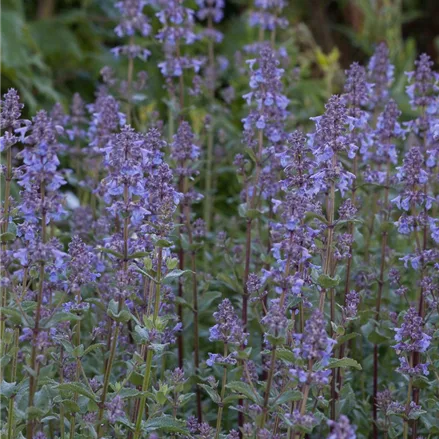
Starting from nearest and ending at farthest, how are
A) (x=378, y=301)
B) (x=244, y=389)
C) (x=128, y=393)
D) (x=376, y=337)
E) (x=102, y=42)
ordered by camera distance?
(x=244, y=389), (x=128, y=393), (x=376, y=337), (x=378, y=301), (x=102, y=42)

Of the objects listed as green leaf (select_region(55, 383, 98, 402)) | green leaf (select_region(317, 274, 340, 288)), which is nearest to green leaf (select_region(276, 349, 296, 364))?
green leaf (select_region(317, 274, 340, 288))

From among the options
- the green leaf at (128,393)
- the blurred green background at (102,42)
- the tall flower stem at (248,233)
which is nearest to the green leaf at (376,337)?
the tall flower stem at (248,233)

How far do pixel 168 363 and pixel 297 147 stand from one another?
4.66 ft

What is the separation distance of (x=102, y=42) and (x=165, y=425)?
6247mm

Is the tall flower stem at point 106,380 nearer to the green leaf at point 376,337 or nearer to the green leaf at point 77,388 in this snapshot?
the green leaf at point 77,388

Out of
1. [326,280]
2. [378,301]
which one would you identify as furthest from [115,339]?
[378,301]

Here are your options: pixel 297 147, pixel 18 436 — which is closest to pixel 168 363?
pixel 18 436

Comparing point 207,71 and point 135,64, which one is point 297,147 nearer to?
point 207,71

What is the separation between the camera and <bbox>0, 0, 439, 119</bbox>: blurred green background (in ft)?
19.7

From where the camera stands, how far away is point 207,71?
458 cm

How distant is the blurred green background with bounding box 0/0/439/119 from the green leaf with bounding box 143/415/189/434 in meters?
3.28

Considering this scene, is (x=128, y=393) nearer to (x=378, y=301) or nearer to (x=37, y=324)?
(x=37, y=324)

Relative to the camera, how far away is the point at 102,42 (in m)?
8.06

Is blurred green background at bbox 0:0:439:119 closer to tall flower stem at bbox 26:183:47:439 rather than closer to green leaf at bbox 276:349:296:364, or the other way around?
green leaf at bbox 276:349:296:364
